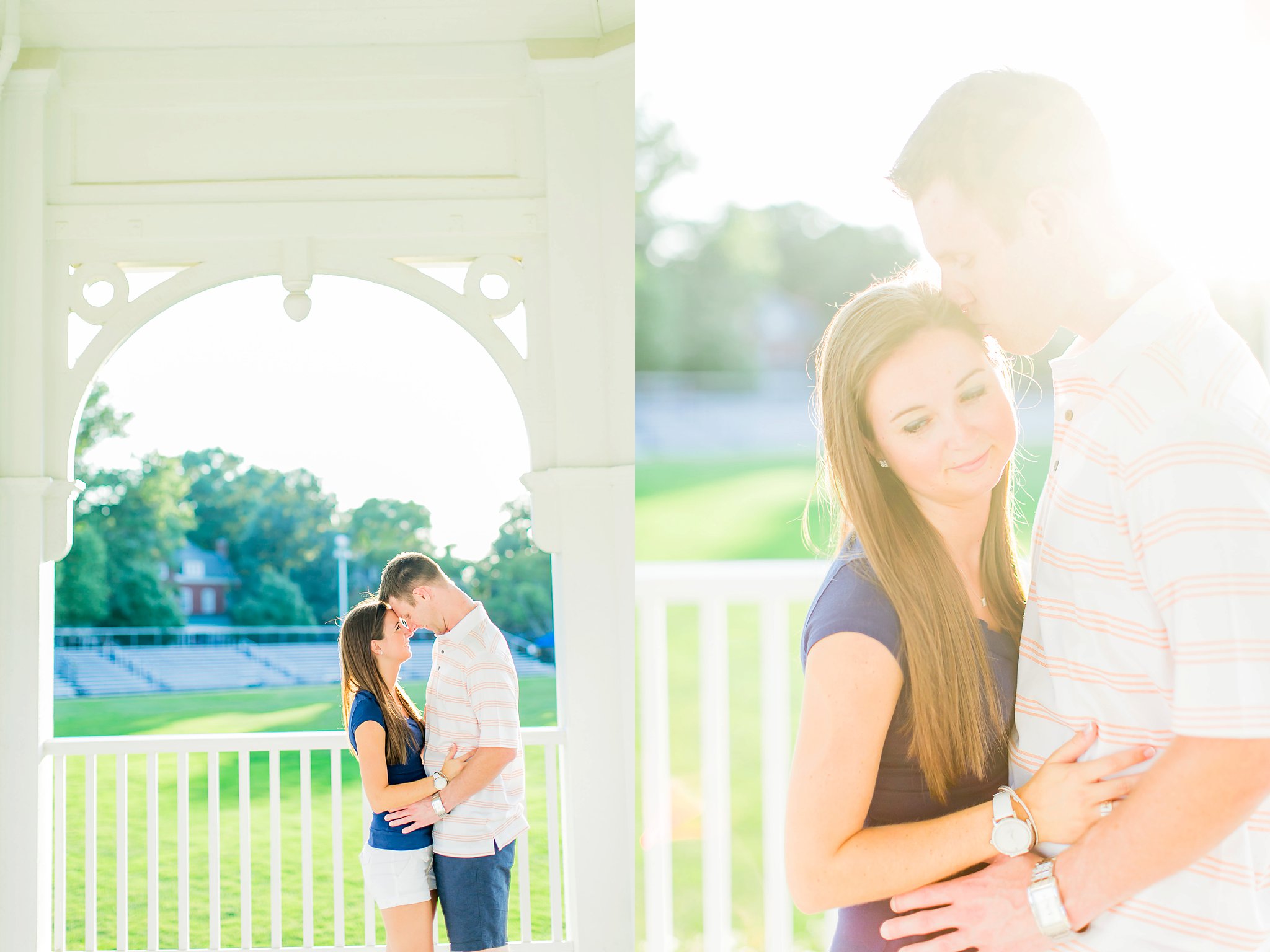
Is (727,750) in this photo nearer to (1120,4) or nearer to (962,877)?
(962,877)

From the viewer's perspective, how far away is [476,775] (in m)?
2.48

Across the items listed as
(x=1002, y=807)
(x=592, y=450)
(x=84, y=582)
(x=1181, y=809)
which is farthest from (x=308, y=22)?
(x=84, y=582)

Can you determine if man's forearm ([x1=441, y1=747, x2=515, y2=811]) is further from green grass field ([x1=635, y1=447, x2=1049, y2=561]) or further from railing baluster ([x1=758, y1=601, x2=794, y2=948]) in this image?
green grass field ([x1=635, y1=447, x2=1049, y2=561])

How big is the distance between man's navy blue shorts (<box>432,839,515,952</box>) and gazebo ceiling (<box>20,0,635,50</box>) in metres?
2.56

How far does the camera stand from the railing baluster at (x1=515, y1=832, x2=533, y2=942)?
3080mm

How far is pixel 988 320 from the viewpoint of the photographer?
3.52 feet

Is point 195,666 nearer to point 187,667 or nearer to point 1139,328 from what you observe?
point 187,667

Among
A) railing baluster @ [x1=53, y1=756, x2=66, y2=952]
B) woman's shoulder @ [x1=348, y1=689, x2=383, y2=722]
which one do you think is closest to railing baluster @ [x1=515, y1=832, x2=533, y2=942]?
woman's shoulder @ [x1=348, y1=689, x2=383, y2=722]

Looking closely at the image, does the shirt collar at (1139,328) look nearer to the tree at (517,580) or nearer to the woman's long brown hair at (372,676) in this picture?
the woman's long brown hair at (372,676)

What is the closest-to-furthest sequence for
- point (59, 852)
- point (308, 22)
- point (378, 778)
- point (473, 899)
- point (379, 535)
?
point (378, 778)
point (473, 899)
point (308, 22)
point (59, 852)
point (379, 535)

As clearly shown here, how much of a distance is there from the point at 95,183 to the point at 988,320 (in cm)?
309

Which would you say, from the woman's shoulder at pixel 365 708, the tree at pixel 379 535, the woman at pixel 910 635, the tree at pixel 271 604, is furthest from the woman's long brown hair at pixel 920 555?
the tree at pixel 271 604

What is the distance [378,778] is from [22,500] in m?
1.64

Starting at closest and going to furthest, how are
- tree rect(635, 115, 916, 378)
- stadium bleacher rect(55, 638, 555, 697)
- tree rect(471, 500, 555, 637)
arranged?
1. tree rect(635, 115, 916, 378)
2. tree rect(471, 500, 555, 637)
3. stadium bleacher rect(55, 638, 555, 697)
